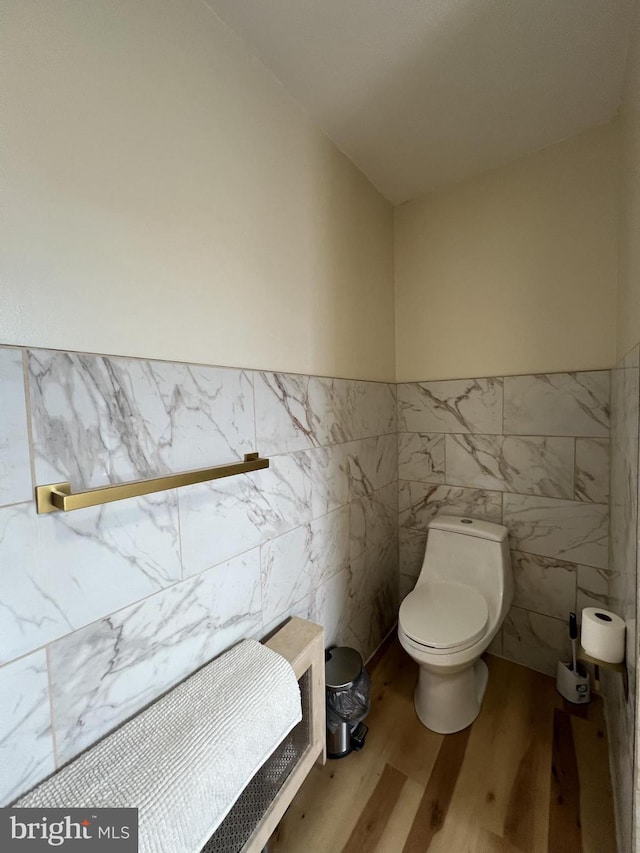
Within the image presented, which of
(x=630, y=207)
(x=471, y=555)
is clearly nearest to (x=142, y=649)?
(x=471, y=555)

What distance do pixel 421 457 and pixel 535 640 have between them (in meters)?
1.03

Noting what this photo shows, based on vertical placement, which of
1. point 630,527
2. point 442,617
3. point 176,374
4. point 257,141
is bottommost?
point 442,617

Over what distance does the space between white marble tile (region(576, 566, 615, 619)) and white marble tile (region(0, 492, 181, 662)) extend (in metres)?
1.71

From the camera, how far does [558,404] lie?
1525mm

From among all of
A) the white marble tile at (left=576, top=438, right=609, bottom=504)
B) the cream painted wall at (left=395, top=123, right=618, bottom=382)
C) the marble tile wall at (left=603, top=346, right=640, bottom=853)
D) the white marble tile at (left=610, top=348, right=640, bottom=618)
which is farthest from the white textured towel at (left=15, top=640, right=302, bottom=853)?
the cream painted wall at (left=395, top=123, right=618, bottom=382)

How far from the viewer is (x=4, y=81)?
23.2 inches

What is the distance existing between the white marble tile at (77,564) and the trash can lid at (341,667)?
0.85 m

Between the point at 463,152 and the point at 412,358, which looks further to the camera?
the point at 412,358

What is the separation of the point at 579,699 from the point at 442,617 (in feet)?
2.47

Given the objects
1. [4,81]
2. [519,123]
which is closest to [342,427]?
[4,81]

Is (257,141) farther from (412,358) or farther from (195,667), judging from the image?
(195,667)

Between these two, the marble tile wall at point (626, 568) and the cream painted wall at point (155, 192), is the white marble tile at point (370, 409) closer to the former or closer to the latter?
the cream painted wall at point (155, 192)

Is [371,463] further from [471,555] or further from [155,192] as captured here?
[155,192]

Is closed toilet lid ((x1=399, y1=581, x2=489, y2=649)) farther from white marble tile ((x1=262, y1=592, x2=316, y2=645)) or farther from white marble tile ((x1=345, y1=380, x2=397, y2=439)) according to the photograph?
white marble tile ((x1=345, y1=380, x2=397, y2=439))
